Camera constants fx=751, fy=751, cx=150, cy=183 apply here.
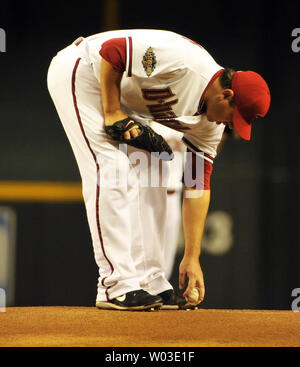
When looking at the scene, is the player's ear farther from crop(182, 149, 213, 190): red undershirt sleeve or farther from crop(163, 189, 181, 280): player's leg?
crop(163, 189, 181, 280): player's leg

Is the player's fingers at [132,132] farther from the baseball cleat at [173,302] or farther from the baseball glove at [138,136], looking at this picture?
the baseball cleat at [173,302]

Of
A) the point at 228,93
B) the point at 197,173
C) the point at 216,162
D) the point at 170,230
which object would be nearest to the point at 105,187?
the point at 197,173

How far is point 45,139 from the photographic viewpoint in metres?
5.60

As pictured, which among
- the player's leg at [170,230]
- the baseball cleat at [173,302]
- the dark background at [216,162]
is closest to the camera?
the baseball cleat at [173,302]

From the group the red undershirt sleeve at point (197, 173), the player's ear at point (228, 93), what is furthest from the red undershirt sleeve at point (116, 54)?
the red undershirt sleeve at point (197, 173)

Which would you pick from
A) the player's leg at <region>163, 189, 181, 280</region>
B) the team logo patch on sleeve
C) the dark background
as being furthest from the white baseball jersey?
the dark background

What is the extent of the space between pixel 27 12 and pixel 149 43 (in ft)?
10.9

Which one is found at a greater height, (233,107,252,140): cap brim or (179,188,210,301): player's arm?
(233,107,252,140): cap brim

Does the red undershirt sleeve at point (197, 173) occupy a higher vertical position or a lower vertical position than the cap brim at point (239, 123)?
lower

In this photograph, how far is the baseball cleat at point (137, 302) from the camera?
101 inches

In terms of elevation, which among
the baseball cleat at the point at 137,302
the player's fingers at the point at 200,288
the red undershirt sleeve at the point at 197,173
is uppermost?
the red undershirt sleeve at the point at 197,173

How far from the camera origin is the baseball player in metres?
2.56

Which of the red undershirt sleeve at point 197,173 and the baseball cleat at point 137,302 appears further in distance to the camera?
the red undershirt sleeve at point 197,173

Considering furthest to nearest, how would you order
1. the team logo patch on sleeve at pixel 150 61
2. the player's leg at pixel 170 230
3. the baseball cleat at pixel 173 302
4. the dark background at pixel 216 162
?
the dark background at pixel 216 162 → the player's leg at pixel 170 230 → the baseball cleat at pixel 173 302 → the team logo patch on sleeve at pixel 150 61
